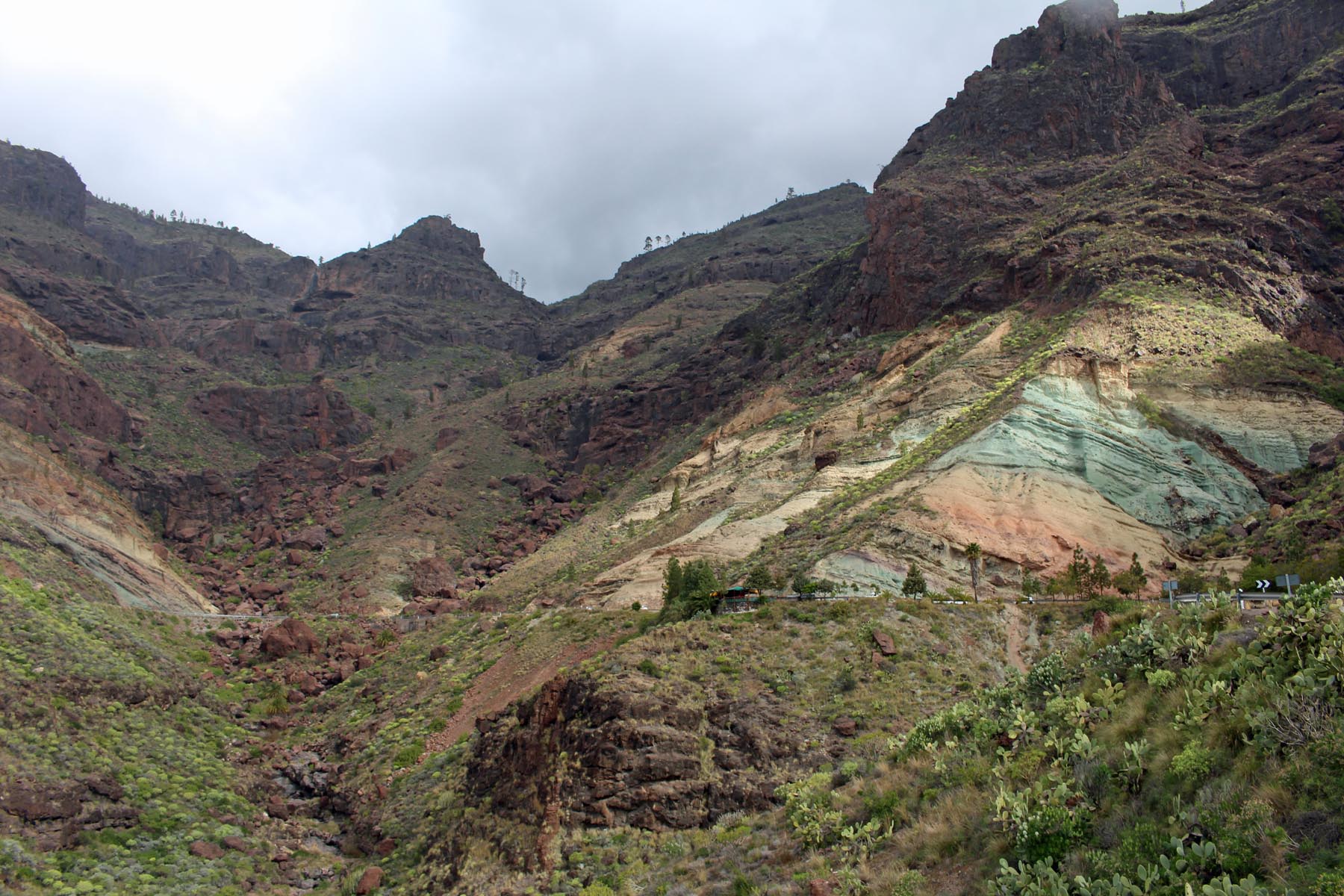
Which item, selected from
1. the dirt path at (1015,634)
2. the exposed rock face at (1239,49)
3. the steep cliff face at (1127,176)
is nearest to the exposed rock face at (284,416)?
the steep cliff face at (1127,176)

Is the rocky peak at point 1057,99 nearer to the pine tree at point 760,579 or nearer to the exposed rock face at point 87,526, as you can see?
the pine tree at point 760,579

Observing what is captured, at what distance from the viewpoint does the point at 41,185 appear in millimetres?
130750

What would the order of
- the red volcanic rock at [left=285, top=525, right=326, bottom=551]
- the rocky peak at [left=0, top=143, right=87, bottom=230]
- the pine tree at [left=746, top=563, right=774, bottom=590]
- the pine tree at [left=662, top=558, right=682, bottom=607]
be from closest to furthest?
the pine tree at [left=746, top=563, right=774, bottom=590] < the pine tree at [left=662, top=558, right=682, bottom=607] < the red volcanic rock at [left=285, top=525, right=326, bottom=551] < the rocky peak at [left=0, top=143, right=87, bottom=230]

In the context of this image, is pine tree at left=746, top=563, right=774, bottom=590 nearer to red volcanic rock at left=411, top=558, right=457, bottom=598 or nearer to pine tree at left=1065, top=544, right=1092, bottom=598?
pine tree at left=1065, top=544, right=1092, bottom=598

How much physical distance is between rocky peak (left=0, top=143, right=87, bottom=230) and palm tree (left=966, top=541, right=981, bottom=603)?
13987 centimetres

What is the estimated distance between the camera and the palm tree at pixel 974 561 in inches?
1310

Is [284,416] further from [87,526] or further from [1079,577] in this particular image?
[1079,577]

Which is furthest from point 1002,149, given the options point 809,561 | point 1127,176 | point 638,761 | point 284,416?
point 284,416

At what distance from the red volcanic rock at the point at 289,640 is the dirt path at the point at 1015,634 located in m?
34.6

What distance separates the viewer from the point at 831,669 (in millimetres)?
26219

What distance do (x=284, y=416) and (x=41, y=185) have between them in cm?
6569

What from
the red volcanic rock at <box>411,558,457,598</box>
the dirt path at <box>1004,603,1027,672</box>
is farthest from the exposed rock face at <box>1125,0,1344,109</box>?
the red volcanic rock at <box>411,558,457,598</box>

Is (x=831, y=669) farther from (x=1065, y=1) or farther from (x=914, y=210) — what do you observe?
(x=1065, y=1)

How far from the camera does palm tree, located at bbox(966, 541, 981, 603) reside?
109 ft
